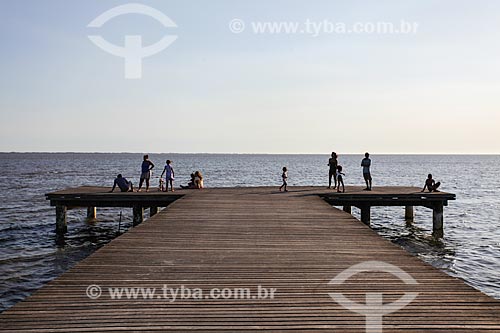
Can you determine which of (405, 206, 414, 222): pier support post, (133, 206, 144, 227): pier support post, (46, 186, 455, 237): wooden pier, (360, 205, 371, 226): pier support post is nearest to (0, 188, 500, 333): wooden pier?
(46, 186, 455, 237): wooden pier

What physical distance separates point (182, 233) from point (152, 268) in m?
2.91

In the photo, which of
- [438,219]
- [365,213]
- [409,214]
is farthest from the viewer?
[409,214]

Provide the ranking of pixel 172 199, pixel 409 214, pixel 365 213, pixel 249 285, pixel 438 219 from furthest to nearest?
pixel 409 214
pixel 365 213
pixel 438 219
pixel 172 199
pixel 249 285

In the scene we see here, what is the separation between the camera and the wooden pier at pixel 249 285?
490 cm

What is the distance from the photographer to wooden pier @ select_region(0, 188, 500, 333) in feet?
16.1

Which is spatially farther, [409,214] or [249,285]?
[409,214]

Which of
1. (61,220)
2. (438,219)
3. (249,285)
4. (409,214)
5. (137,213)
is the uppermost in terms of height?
(249,285)

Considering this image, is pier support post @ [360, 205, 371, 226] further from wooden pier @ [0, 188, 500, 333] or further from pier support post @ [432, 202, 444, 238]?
wooden pier @ [0, 188, 500, 333]

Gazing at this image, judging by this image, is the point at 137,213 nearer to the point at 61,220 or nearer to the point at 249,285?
the point at 61,220

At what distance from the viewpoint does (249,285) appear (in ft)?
20.3

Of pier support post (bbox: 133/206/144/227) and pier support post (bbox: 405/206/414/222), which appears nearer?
pier support post (bbox: 133/206/144/227)

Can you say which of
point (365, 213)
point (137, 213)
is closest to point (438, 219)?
point (365, 213)

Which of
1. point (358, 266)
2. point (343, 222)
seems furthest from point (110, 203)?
point (358, 266)

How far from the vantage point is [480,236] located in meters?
20.7
